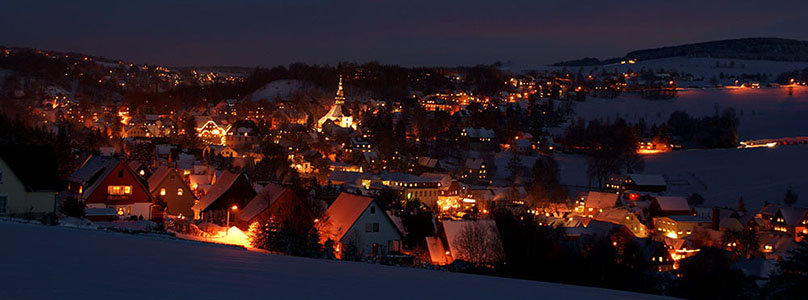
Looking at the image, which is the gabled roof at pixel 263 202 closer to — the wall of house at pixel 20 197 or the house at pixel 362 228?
the house at pixel 362 228

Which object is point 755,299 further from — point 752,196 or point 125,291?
point 752,196

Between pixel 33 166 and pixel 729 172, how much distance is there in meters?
55.7

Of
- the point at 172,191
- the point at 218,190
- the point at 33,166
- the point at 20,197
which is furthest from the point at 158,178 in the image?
the point at 20,197

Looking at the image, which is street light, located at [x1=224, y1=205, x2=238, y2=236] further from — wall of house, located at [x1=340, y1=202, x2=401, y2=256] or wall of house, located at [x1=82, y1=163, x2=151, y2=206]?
wall of house, located at [x1=340, y1=202, x2=401, y2=256]

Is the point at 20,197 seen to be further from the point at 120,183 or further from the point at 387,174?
the point at 387,174

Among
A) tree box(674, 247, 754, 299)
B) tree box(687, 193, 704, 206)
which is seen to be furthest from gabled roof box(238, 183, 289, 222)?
tree box(687, 193, 704, 206)

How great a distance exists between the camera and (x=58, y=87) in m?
109

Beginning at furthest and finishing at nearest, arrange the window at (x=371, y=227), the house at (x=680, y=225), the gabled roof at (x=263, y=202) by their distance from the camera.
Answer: the house at (x=680, y=225), the gabled roof at (x=263, y=202), the window at (x=371, y=227)

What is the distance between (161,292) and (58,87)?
11952 centimetres

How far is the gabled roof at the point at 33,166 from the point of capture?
12680 mm

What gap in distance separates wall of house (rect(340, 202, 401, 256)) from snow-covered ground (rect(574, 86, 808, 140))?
75568 millimetres

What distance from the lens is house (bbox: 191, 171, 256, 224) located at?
65.4 ft

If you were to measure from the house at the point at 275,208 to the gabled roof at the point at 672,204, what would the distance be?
28103mm

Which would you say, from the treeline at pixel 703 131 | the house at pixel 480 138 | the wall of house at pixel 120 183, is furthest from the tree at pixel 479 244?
the treeline at pixel 703 131
